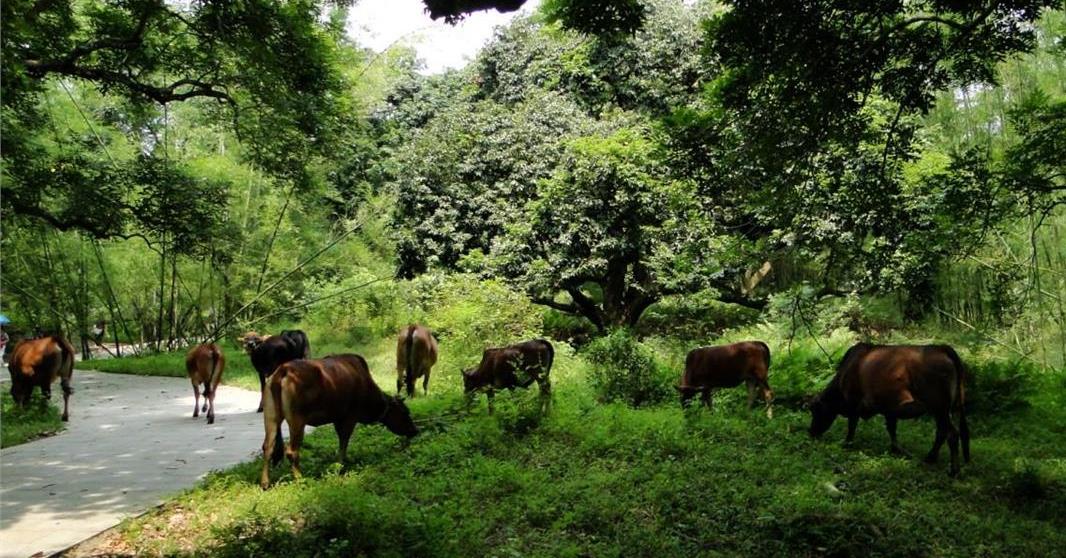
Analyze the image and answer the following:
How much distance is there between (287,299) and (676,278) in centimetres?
1185

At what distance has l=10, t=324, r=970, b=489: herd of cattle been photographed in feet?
17.0

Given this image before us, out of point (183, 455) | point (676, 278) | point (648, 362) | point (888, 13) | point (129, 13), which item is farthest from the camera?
point (676, 278)

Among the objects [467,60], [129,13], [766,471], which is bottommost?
[766,471]

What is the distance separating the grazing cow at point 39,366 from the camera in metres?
8.12

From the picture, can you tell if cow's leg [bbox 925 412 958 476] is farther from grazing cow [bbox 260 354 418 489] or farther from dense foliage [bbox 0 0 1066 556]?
grazing cow [bbox 260 354 418 489]

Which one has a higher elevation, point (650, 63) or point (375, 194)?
point (650, 63)

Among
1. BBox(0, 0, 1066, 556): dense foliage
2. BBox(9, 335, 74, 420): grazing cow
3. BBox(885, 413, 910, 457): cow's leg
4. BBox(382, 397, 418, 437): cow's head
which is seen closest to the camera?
BBox(0, 0, 1066, 556): dense foliage

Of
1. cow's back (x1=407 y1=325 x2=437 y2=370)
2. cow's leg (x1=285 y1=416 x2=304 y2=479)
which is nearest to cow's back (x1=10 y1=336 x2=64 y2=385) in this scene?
cow's back (x1=407 y1=325 x2=437 y2=370)

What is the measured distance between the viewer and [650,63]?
1692cm

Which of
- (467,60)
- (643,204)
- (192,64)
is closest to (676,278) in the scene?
(643,204)

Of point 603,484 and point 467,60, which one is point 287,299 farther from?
point 603,484

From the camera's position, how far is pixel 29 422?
7.78 m

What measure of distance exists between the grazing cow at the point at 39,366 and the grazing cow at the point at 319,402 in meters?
4.54

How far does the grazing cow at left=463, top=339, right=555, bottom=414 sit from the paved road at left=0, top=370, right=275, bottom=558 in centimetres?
266
